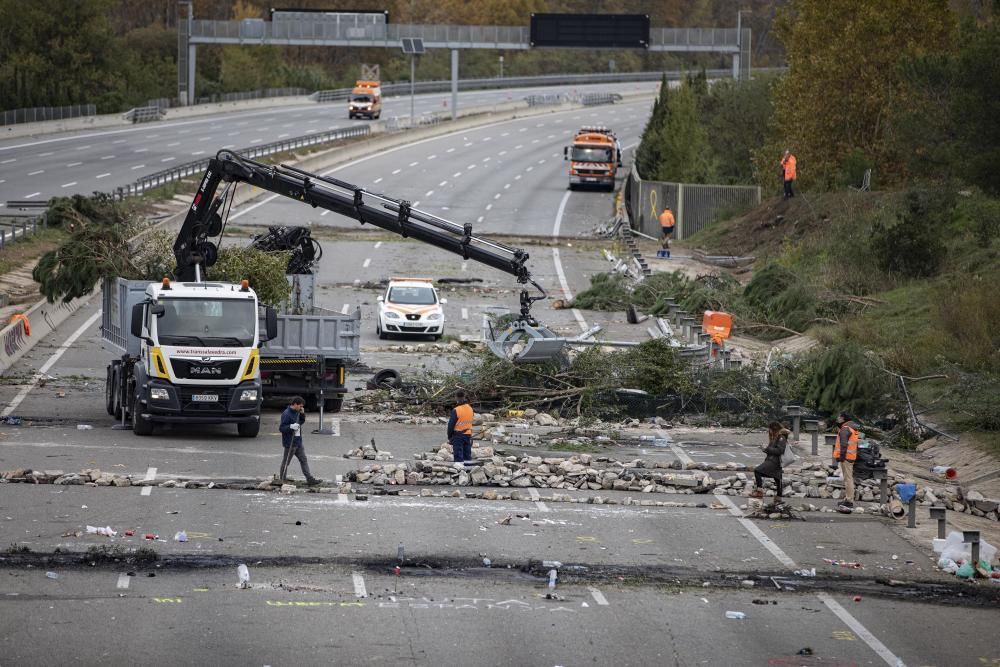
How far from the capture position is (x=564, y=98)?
116125 mm

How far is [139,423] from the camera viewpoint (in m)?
23.8

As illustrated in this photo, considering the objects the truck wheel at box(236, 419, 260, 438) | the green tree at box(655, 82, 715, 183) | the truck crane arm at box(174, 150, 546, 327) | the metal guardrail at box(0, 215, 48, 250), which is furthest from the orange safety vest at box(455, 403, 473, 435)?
the green tree at box(655, 82, 715, 183)

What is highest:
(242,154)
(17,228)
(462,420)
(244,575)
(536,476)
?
(242,154)

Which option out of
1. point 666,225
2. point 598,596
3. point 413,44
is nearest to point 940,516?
point 598,596

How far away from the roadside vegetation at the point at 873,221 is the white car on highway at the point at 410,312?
6201 mm

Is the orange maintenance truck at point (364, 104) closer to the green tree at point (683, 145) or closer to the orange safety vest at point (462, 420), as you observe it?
the green tree at point (683, 145)

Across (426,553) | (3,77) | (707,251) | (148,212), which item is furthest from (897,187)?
(3,77)

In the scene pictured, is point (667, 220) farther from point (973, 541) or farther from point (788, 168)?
point (973, 541)

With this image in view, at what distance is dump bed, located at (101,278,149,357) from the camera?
2509 centimetres

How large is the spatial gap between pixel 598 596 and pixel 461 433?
6593mm

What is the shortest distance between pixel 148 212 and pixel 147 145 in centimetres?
2550

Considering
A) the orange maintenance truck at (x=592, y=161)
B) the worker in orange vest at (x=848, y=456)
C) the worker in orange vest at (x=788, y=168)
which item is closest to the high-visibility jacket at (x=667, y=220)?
the worker in orange vest at (x=788, y=168)

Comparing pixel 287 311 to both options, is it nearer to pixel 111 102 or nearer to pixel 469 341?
pixel 469 341

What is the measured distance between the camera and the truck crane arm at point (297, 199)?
2748 centimetres
